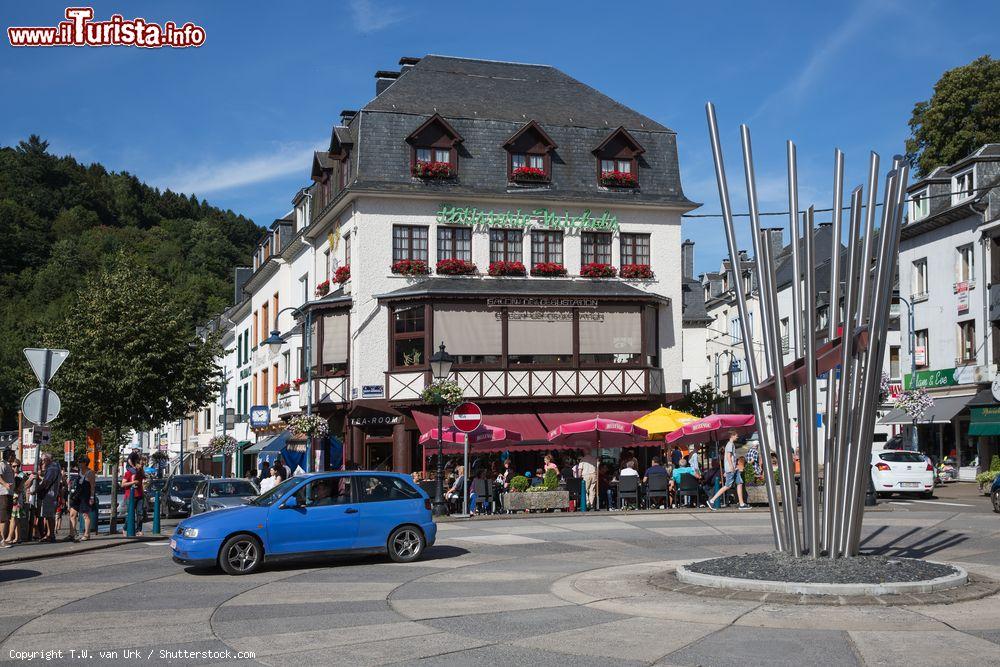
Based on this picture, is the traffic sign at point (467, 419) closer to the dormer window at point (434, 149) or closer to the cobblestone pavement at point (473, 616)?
the cobblestone pavement at point (473, 616)

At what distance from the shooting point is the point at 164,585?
581 inches

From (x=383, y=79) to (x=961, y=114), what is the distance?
26.9 m

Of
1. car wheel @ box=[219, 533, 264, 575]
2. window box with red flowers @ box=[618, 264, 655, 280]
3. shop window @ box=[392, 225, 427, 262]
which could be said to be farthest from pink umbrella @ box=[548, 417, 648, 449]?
car wheel @ box=[219, 533, 264, 575]

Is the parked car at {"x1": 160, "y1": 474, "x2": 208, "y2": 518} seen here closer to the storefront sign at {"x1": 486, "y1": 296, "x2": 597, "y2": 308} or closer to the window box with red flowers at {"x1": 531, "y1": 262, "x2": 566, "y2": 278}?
the storefront sign at {"x1": 486, "y1": 296, "x2": 597, "y2": 308}

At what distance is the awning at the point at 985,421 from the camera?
138ft

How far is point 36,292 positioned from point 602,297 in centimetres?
6996

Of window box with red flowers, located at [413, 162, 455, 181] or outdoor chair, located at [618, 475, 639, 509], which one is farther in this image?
window box with red flowers, located at [413, 162, 455, 181]

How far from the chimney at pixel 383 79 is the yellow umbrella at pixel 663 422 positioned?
64.2ft

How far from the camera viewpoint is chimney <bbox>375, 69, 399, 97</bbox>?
4441cm

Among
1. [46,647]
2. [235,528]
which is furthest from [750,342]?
[46,647]

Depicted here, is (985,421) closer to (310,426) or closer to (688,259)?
(310,426)

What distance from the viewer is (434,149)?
39.1m

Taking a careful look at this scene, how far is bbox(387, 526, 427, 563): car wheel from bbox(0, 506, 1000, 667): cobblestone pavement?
20 centimetres

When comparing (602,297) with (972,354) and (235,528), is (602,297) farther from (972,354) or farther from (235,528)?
(235,528)
